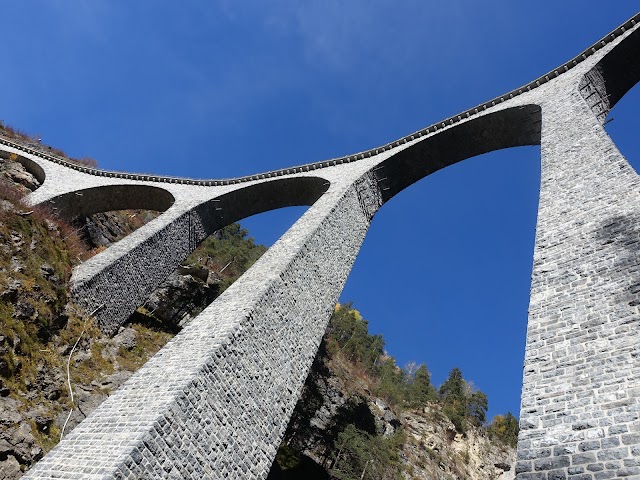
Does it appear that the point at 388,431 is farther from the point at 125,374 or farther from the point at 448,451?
the point at 125,374

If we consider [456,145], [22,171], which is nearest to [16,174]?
[22,171]

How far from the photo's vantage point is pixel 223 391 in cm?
825

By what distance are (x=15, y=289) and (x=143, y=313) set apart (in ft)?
20.6

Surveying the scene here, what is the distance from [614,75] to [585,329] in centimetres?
1351

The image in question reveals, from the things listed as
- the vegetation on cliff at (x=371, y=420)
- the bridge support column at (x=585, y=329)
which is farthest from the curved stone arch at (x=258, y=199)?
the bridge support column at (x=585, y=329)

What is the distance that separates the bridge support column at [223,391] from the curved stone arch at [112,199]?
11.5 metres

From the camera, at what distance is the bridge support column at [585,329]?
4535 mm

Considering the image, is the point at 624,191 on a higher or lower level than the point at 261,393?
higher

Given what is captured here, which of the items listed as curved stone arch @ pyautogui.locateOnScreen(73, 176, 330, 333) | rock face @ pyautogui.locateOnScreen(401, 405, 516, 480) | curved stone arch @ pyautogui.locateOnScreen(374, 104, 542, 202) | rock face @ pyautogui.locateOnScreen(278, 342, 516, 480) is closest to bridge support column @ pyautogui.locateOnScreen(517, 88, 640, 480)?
curved stone arch @ pyautogui.locateOnScreen(374, 104, 542, 202)

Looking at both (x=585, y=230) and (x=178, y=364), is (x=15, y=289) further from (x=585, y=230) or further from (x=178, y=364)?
(x=585, y=230)

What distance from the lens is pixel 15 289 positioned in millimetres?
11789

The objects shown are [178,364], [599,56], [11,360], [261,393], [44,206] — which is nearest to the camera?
[178,364]

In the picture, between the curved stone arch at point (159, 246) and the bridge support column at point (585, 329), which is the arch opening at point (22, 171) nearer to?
the curved stone arch at point (159, 246)

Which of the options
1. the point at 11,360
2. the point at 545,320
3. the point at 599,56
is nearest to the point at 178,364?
the point at 11,360
